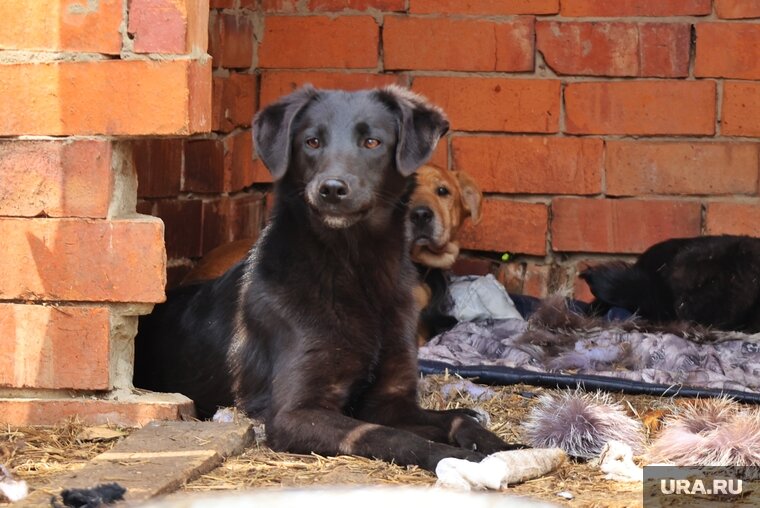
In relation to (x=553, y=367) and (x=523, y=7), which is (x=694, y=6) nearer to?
(x=523, y=7)

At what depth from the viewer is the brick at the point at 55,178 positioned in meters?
3.60

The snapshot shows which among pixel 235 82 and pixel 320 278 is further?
pixel 235 82

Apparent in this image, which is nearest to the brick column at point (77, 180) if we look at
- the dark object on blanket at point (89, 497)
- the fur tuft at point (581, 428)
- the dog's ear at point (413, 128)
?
the dog's ear at point (413, 128)

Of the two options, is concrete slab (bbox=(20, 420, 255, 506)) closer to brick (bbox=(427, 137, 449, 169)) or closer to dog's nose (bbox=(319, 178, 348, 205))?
dog's nose (bbox=(319, 178, 348, 205))

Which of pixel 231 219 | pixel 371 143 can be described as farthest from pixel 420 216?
pixel 371 143

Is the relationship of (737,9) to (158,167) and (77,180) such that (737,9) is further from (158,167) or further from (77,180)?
(77,180)

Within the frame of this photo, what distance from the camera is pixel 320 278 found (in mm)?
3750

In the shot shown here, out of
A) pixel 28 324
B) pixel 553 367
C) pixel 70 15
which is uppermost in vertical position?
pixel 70 15

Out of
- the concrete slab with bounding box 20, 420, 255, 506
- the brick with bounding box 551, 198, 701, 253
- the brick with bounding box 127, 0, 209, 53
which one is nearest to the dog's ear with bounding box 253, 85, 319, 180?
the brick with bounding box 127, 0, 209, 53

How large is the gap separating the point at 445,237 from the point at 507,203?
40 cm

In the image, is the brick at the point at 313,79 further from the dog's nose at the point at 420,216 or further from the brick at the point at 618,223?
the brick at the point at 618,223

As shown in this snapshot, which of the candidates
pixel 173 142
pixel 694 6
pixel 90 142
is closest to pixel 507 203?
pixel 694 6

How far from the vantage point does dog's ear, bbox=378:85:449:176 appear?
3.80 metres

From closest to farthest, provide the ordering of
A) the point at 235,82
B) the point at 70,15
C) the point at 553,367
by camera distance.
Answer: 1. the point at 70,15
2. the point at 553,367
3. the point at 235,82
